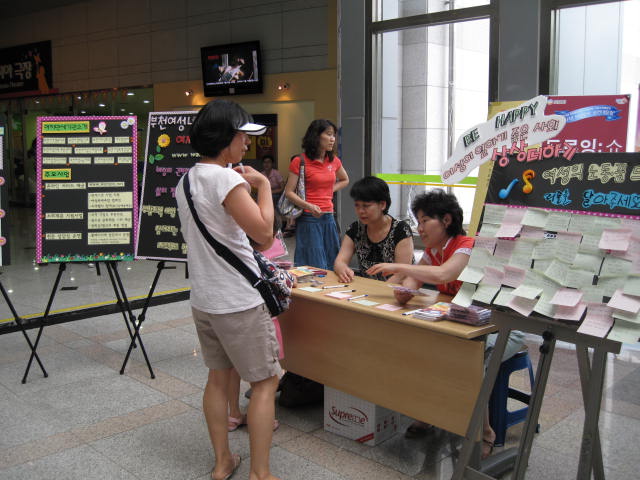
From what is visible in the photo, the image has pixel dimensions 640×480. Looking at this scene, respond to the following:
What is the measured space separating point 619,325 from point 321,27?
9.46 m

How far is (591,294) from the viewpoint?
6.44 ft

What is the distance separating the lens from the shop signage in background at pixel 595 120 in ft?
11.9

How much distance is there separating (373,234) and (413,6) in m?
4.12

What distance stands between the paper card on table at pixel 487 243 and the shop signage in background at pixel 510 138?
0.28 metres

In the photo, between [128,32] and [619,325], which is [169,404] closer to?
[619,325]

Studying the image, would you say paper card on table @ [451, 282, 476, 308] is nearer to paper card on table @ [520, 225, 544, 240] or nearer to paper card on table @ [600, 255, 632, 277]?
paper card on table @ [520, 225, 544, 240]

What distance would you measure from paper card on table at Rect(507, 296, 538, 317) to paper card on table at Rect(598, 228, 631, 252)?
30 centimetres

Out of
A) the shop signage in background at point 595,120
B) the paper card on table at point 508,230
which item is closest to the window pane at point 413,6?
Answer: the shop signage in background at point 595,120

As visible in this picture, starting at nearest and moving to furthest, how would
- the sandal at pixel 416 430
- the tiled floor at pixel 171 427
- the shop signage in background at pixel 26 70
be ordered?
the tiled floor at pixel 171 427, the sandal at pixel 416 430, the shop signage in background at pixel 26 70

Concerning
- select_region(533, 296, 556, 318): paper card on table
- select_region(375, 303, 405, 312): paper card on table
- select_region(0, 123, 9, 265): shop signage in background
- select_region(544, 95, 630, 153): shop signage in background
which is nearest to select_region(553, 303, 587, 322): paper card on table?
select_region(533, 296, 556, 318): paper card on table

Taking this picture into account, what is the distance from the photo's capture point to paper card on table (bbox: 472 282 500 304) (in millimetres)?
2197

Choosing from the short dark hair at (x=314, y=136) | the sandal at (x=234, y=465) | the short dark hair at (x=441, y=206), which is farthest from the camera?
the short dark hair at (x=314, y=136)

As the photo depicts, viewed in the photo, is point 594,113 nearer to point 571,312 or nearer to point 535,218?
point 535,218

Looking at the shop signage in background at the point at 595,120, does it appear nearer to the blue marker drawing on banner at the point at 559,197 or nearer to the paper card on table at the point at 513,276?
the blue marker drawing on banner at the point at 559,197
